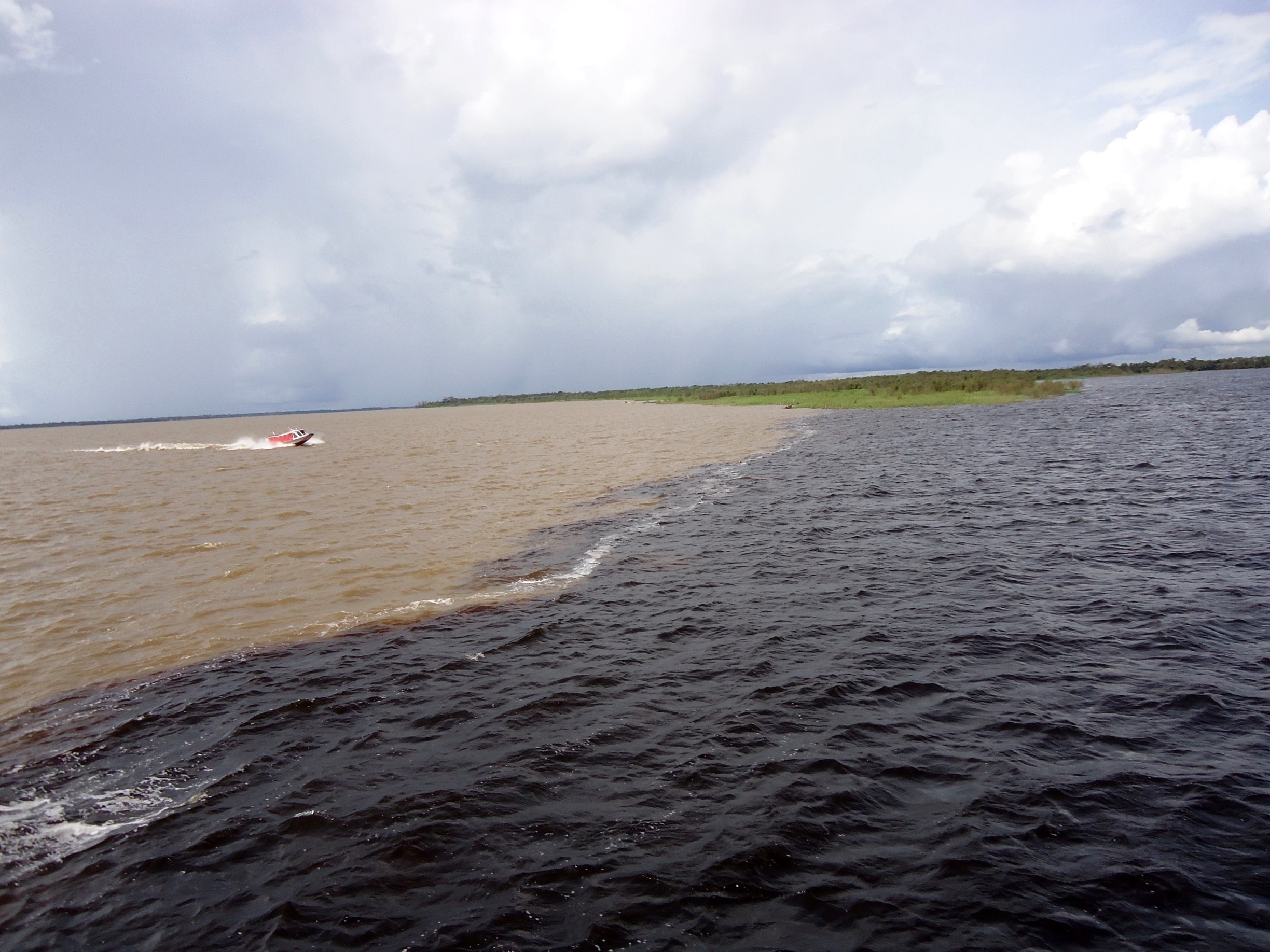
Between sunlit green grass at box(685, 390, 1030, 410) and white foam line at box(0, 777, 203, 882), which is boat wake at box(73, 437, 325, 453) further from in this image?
sunlit green grass at box(685, 390, 1030, 410)

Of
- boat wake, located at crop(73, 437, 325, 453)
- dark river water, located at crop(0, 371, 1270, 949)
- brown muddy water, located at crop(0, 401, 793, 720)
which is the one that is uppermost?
boat wake, located at crop(73, 437, 325, 453)

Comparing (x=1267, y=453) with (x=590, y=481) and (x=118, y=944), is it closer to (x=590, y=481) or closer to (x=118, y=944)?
(x=590, y=481)

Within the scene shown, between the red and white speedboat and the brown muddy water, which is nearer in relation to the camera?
the brown muddy water

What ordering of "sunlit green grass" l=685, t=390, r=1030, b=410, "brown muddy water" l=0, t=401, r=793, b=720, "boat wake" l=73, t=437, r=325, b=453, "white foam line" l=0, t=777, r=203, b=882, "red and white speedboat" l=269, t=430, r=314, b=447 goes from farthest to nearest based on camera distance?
"sunlit green grass" l=685, t=390, r=1030, b=410, "boat wake" l=73, t=437, r=325, b=453, "red and white speedboat" l=269, t=430, r=314, b=447, "brown muddy water" l=0, t=401, r=793, b=720, "white foam line" l=0, t=777, r=203, b=882

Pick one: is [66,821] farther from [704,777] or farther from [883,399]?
[883,399]

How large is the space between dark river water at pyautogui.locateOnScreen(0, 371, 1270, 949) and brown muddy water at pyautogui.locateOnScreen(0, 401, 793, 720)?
83.4 inches

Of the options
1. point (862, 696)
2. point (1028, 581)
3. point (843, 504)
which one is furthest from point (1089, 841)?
point (843, 504)

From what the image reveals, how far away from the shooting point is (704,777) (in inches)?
358

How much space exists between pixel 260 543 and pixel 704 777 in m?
22.1

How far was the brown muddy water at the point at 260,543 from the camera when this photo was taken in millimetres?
15703

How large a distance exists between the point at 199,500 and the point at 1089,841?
138ft

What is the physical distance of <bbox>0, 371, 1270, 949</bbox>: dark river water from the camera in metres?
6.80

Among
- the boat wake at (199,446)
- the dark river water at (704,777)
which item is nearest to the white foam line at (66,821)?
the dark river water at (704,777)

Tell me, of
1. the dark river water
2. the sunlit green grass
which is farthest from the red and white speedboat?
the sunlit green grass
